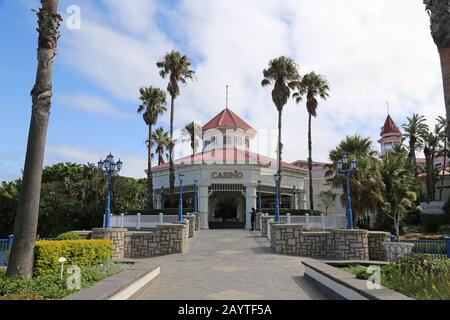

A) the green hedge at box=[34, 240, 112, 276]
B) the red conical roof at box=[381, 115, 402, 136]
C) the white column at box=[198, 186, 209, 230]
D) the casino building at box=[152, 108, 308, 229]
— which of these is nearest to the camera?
the green hedge at box=[34, 240, 112, 276]

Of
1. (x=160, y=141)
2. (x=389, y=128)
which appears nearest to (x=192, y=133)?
(x=160, y=141)

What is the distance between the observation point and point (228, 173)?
111 ft

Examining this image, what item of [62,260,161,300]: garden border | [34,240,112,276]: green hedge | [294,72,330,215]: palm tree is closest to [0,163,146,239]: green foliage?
[294,72,330,215]: palm tree

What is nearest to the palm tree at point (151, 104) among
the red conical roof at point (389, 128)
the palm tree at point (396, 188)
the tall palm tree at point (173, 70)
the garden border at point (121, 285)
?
the tall palm tree at point (173, 70)

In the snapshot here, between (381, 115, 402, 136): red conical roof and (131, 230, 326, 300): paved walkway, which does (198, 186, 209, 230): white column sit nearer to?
(131, 230, 326, 300): paved walkway

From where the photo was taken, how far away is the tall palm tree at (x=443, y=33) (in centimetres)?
697

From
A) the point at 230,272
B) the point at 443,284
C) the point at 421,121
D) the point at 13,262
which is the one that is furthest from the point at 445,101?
the point at 421,121

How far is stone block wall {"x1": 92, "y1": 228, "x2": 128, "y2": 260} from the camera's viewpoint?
14.9m

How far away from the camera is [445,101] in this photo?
6992 mm

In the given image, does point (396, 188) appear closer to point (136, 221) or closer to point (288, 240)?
point (288, 240)

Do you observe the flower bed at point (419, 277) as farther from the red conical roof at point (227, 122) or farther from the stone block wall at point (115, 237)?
the red conical roof at point (227, 122)

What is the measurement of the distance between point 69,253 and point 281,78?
90.7 ft

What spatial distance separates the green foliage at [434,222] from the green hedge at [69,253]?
1366 inches

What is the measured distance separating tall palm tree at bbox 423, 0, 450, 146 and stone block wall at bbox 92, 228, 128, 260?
42.4ft
